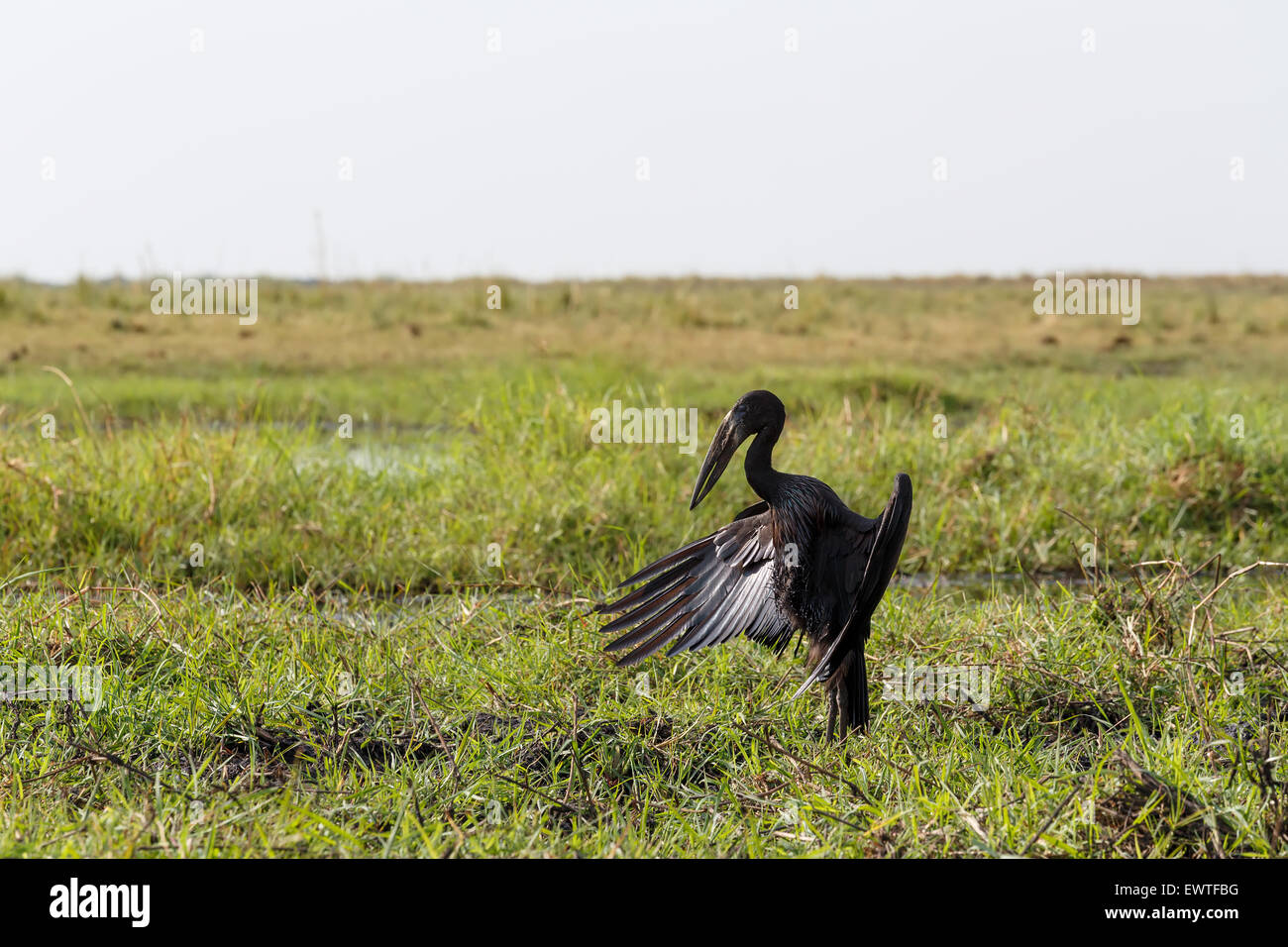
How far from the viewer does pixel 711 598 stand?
3.04 m

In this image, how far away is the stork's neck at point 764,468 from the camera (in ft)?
9.61

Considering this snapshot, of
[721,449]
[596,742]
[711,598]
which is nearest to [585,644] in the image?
[596,742]

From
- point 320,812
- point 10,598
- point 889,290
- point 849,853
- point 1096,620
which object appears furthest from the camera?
point 889,290

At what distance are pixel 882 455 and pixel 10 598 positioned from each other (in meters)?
4.12

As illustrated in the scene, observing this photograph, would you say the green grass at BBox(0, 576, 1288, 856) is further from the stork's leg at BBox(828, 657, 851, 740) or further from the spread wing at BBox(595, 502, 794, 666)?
the spread wing at BBox(595, 502, 794, 666)

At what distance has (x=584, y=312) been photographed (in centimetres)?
1958

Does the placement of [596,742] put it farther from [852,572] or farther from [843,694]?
[852,572]

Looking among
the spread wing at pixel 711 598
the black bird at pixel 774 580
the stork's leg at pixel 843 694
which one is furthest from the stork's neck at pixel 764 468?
the stork's leg at pixel 843 694

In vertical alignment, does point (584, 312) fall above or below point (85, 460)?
above

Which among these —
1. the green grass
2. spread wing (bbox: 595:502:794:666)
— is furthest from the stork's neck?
the green grass

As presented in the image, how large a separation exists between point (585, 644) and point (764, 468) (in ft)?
4.11

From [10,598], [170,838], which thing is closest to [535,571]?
[10,598]

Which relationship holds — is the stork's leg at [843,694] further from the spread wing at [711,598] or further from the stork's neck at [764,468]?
the stork's neck at [764,468]
